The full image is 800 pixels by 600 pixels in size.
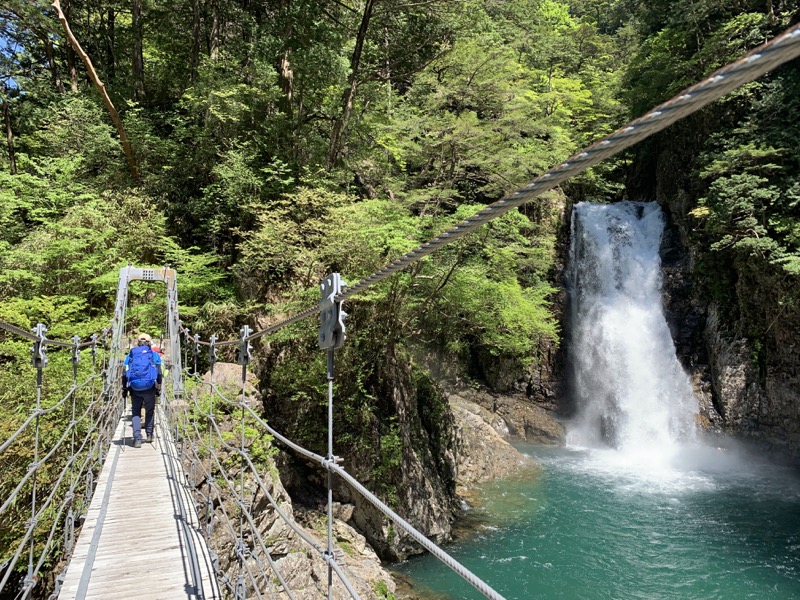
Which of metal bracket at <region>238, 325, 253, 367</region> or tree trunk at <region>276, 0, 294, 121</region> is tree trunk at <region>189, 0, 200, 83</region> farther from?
metal bracket at <region>238, 325, 253, 367</region>

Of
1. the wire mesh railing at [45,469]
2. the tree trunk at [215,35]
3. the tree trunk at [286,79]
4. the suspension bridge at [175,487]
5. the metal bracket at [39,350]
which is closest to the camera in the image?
the suspension bridge at [175,487]

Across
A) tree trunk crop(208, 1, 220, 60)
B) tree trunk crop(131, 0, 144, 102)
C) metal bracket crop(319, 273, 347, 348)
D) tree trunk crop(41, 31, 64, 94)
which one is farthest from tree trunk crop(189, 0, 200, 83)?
metal bracket crop(319, 273, 347, 348)

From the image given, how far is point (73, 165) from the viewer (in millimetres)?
9102

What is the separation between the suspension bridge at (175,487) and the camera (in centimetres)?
91

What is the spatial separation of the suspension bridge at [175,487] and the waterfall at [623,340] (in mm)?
8995

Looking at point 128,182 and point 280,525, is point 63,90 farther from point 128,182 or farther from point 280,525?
point 280,525

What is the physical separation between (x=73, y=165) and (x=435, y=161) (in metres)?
6.74

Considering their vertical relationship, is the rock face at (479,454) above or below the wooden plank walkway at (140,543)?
below

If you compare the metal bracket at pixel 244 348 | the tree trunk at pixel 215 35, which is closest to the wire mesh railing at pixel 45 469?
the metal bracket at pixel 244 348

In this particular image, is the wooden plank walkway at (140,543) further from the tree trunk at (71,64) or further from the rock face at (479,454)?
the tree trunk at (71,64)

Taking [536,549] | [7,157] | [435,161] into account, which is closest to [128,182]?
[7,157]

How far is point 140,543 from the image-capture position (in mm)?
2801

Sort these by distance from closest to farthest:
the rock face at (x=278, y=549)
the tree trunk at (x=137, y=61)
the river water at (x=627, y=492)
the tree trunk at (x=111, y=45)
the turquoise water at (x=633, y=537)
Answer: the rock face at (x=278, y=549) → the turquoise water at (x=633, y=537) → the river water at (x=627, y=492) → the tree trunk at (x=137, y=61) → the tree trunk at (x=111, y=45)

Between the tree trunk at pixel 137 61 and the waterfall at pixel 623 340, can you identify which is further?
the waterfall at pixel 623 340
